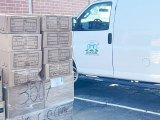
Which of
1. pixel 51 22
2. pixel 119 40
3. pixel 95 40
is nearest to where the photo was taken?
pixel 51 22

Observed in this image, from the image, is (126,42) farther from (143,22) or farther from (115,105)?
(115,105)

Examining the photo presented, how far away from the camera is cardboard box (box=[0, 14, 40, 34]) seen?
395 cm

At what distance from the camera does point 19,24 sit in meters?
4.01

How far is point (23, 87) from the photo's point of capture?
160 inches

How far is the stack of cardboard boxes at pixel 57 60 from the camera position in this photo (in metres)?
4.25

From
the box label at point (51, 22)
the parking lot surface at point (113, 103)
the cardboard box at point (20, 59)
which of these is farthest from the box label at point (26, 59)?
the parking lot surface at point (113, 103)

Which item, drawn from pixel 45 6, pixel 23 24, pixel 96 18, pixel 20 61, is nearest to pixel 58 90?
pixel 20 61

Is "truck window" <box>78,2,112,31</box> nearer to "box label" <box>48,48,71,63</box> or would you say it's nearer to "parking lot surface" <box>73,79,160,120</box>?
"parking lot surface" <box>73,79,160,120</box>

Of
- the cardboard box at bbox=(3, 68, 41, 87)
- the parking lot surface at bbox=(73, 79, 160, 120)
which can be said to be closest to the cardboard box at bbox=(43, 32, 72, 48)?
the cardboard box at bbox=(3, 68, 41, 87)

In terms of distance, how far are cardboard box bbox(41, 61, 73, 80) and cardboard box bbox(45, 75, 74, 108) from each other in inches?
2.7

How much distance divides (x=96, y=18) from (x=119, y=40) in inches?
28.3

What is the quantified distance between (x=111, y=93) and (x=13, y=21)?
3776 millimetres

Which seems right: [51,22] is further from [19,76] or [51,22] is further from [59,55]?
[19,76]

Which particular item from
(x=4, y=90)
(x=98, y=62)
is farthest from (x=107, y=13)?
(x=4, y=90)
